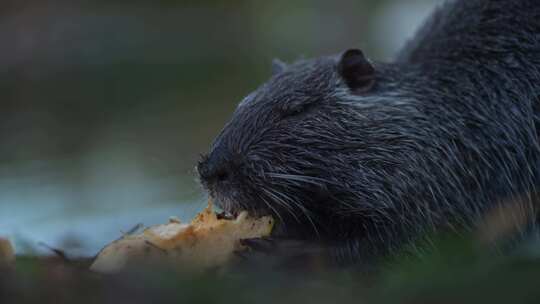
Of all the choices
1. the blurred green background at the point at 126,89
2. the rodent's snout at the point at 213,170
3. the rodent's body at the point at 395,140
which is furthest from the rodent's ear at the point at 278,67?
the rodent's snout at the point at 213,170

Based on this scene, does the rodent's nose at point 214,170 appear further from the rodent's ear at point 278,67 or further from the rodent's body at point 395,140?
the rodent's ear at point 278,67

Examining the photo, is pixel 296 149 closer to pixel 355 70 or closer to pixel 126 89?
pixel 355 70

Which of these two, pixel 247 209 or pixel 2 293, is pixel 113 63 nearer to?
pixel 247 209

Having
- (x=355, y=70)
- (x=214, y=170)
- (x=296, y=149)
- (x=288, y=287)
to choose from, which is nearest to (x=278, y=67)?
(x=355, y=70)

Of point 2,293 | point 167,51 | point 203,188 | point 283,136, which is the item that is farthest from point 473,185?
point 167,51

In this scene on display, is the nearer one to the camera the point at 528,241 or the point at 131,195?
the point at 528,241

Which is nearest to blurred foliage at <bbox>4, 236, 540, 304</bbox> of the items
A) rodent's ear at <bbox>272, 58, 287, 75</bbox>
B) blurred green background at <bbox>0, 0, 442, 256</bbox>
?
blurred green background at <bbox>0, 0, 442, 256</bbox>

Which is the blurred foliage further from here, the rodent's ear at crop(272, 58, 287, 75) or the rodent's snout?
the rodent's ear at crop(272, 58, 287, 75)
